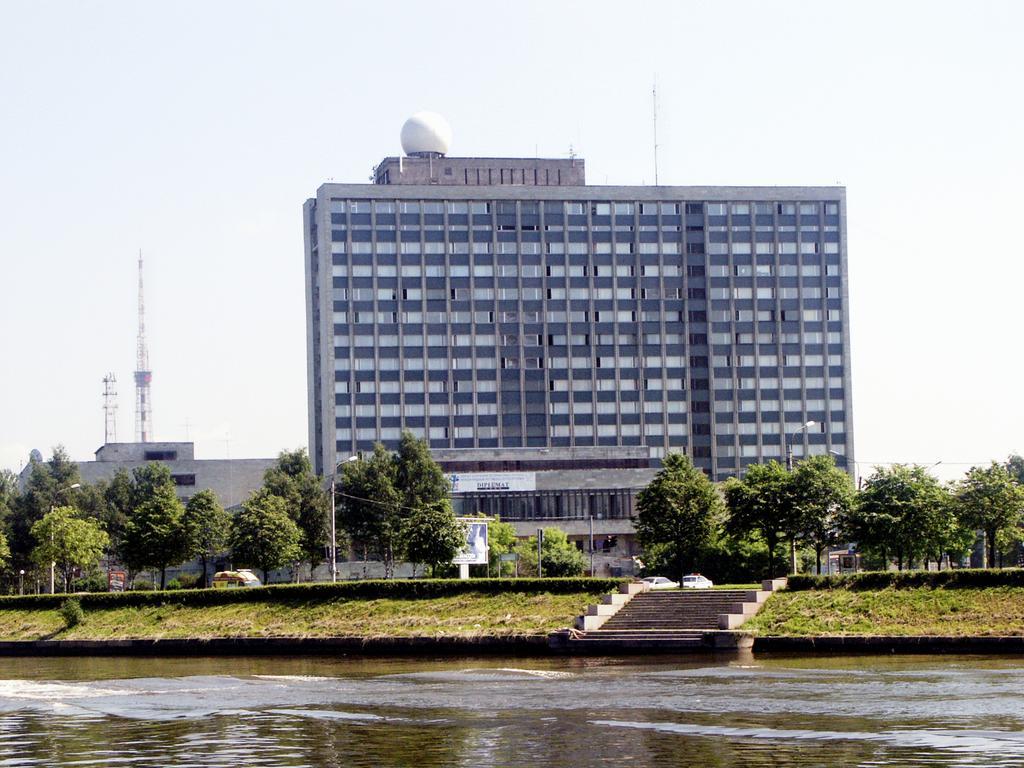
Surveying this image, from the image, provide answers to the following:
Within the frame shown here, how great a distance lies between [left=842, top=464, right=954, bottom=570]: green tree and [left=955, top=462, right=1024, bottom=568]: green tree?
2.71 metres

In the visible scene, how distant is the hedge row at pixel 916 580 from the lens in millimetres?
77688

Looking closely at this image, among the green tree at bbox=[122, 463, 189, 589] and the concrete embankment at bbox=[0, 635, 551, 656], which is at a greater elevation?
the green tree at bbox=[122, 463, 189, 589]

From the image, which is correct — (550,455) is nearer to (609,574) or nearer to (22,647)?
(609,574)

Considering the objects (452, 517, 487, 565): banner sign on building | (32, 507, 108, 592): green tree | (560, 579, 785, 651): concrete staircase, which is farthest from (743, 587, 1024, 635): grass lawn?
(32, 507, 108, 592): green tree

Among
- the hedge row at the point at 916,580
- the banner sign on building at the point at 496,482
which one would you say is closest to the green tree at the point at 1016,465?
the banner sign on building at the point at 496,482

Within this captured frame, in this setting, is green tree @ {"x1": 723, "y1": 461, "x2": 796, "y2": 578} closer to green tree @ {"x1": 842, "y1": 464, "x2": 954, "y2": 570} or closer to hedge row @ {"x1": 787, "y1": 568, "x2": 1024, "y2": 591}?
green tree @ {"x1": 842, "y1": 464, "x2": 954, "y2": 570}

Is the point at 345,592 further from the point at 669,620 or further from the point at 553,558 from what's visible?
the point at 553,558

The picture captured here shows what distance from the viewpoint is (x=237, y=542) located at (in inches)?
4547

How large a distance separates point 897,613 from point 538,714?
113 ft

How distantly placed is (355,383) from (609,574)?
54.7 meters

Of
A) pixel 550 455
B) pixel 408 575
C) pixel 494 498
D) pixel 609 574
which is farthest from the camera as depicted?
pixel 550 455

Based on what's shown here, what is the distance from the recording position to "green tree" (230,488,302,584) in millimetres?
115000

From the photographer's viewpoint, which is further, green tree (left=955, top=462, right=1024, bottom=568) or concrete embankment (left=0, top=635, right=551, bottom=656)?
green tree (left=955, top=462, right=1024, bottom=568)

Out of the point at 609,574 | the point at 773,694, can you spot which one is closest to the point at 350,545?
the point at 609,574
